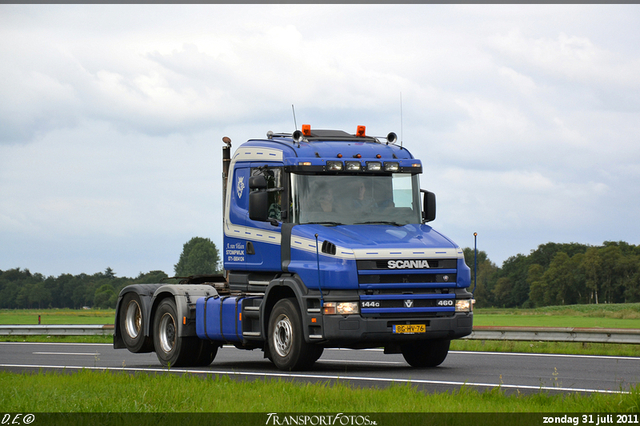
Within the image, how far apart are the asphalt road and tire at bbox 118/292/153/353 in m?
0.39

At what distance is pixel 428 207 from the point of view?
15.5 meters

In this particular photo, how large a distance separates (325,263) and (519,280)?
14083cm

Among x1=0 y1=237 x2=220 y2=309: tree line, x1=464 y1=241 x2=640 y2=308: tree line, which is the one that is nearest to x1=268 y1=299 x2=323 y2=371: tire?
x1=464 y1=241 x2=640 y2=308: tree line

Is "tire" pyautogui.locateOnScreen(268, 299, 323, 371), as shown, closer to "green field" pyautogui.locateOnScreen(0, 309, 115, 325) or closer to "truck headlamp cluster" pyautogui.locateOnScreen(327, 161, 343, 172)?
"truck headlamp cluster" pyautogui.locateOnScreen(327, 161, 343, 172)

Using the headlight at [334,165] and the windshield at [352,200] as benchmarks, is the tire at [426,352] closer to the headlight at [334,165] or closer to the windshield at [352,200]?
the windshield at [352,200]

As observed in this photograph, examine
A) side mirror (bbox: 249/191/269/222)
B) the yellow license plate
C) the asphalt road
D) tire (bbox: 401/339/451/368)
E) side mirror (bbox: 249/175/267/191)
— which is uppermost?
side mirror (bbox: 249/175/267/191)

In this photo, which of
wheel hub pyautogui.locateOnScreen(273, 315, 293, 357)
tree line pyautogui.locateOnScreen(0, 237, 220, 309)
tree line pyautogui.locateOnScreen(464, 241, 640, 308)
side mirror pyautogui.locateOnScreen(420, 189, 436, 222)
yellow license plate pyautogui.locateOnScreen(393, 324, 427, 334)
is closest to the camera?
yellow license plate pyautogui.locateOnScreen(393, 324, 427, 334)

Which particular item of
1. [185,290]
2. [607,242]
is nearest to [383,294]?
[185,290]

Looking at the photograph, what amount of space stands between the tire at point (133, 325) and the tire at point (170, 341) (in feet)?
1.32

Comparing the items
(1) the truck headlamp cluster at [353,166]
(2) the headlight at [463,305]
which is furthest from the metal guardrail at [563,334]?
(1) the truck headlamp cluster at [353,166]

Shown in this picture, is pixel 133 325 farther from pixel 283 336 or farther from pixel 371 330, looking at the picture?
pixel 371 330

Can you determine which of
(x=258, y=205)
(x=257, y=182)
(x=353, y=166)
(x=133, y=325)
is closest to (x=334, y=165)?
(x=353, y=166)

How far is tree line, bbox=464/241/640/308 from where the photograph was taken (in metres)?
127

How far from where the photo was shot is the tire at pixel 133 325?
18.0m
